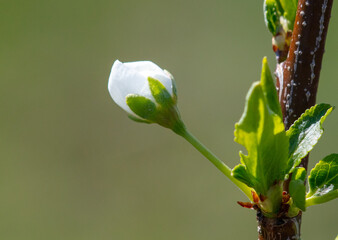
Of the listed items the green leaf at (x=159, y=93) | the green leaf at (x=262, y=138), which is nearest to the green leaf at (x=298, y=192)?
the green leaf at (x=262, y=138)

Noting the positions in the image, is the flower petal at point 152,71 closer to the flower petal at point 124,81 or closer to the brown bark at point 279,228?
the flower petal at point 124,81

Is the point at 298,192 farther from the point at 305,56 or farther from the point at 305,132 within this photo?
the point at 305,56

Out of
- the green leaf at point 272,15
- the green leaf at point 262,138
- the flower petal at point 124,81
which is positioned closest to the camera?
the green leaf at point 262,138

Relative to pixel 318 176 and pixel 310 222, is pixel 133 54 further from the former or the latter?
pixel 318 176

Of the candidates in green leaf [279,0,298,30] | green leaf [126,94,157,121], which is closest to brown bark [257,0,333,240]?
green leaf [279,0,298,30]

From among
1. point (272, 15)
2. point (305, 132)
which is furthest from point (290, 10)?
point (305, 132)

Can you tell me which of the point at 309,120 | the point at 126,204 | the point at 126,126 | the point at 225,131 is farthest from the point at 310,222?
the point at 309,120
